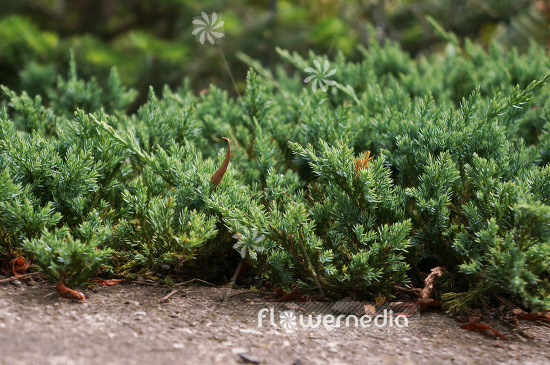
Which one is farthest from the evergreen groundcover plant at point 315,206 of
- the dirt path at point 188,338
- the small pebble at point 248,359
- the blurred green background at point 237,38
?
the blurred green background at point 237,38

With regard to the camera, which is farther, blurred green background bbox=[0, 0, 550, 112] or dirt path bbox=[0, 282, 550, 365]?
blurred green background bbox=[0, 0, 550, 112]

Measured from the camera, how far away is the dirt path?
3.67 feet

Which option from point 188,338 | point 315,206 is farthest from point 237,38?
point 188,338

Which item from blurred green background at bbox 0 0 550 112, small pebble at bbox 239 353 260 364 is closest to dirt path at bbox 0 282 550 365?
small pebble at bbox 239 353 260 364

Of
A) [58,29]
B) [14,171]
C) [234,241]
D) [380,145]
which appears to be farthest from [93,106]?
[58,29]

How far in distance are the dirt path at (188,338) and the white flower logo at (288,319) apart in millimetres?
34

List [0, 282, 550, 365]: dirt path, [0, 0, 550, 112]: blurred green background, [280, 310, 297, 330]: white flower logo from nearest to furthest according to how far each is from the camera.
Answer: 1. [0, 282, 550, 365]: dirt path
2. [280, 310, 297, 330]: white flower logo
3. [0, 0, 550, 112]: blurred green background

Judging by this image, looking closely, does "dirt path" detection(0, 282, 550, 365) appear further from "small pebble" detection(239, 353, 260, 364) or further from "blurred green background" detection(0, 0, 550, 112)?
"blurred green background" detection(0, 0, 550, 112)

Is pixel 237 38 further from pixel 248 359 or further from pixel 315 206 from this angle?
pixel 248 359

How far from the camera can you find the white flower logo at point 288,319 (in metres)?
1.36

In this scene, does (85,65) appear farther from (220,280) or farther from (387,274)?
(387,274)

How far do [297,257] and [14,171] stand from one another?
3.24 feet

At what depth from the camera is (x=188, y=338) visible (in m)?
1.23

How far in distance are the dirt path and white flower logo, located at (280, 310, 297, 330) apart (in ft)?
0.11
